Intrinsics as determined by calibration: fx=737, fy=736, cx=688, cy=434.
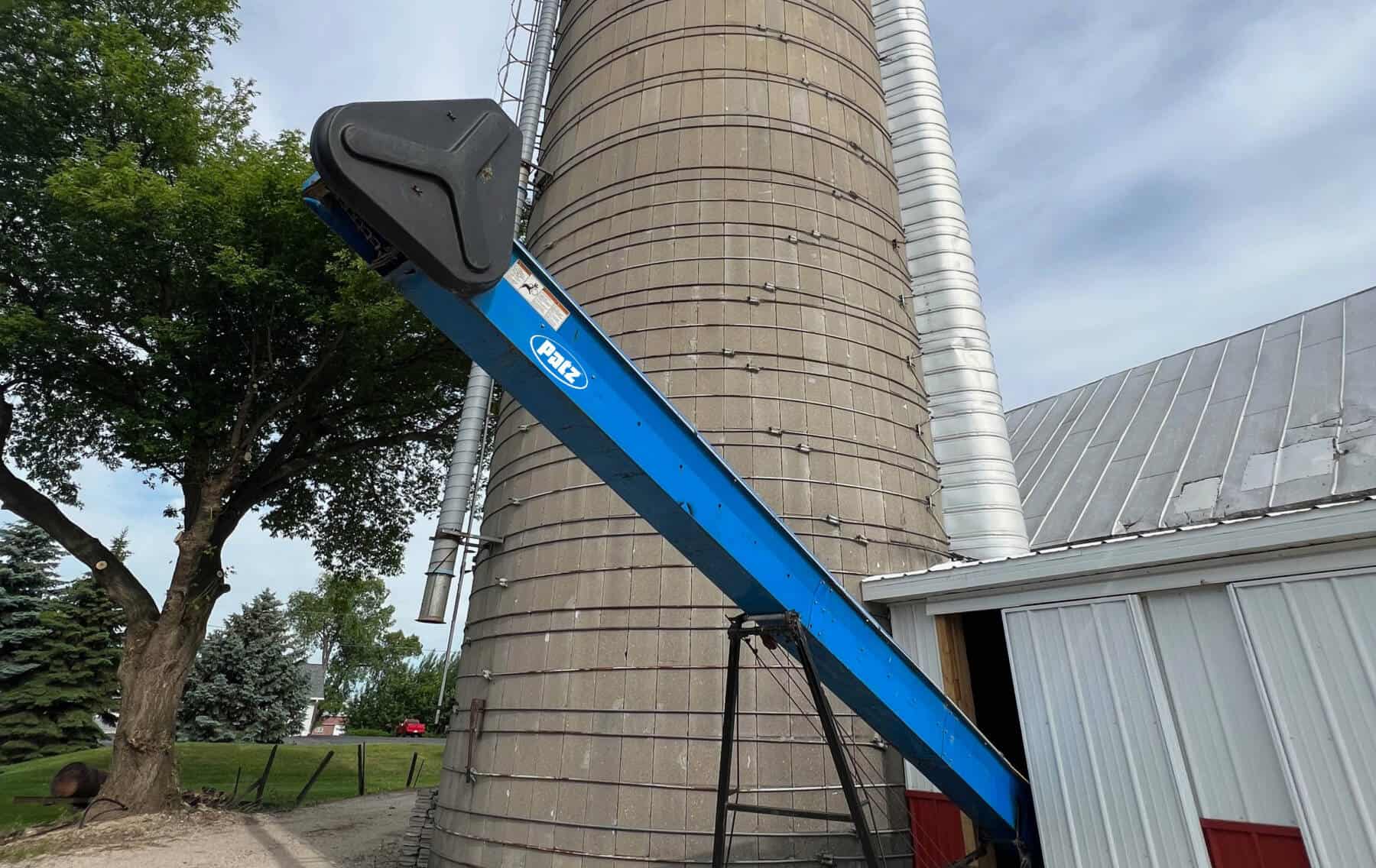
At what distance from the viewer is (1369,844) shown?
4.27 m

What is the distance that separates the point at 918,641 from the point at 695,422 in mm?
3350

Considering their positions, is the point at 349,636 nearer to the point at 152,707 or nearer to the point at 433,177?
the point at 152,707

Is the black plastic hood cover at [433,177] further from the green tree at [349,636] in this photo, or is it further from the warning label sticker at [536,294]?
the green tree at [349,636]

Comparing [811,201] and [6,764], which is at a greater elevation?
[811,201]

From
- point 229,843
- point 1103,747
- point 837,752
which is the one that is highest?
point 1103,747

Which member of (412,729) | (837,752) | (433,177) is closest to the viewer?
(433,177)

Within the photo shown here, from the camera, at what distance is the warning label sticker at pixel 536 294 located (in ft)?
11.6

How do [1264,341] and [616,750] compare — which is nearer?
[616,750]

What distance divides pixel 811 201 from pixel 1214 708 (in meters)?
7.45

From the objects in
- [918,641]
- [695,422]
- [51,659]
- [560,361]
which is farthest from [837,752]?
[51,659]

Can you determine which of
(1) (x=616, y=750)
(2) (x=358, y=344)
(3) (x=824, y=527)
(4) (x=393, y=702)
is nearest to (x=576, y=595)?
(1) (x=616, y=750)

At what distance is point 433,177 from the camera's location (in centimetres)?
296

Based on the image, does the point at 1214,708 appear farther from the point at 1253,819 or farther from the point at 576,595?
the point at 576,595

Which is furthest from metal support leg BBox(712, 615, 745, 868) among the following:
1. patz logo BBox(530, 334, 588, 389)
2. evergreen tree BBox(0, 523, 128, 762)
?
evergreen tree BBox(0, 523, 128, 762)
